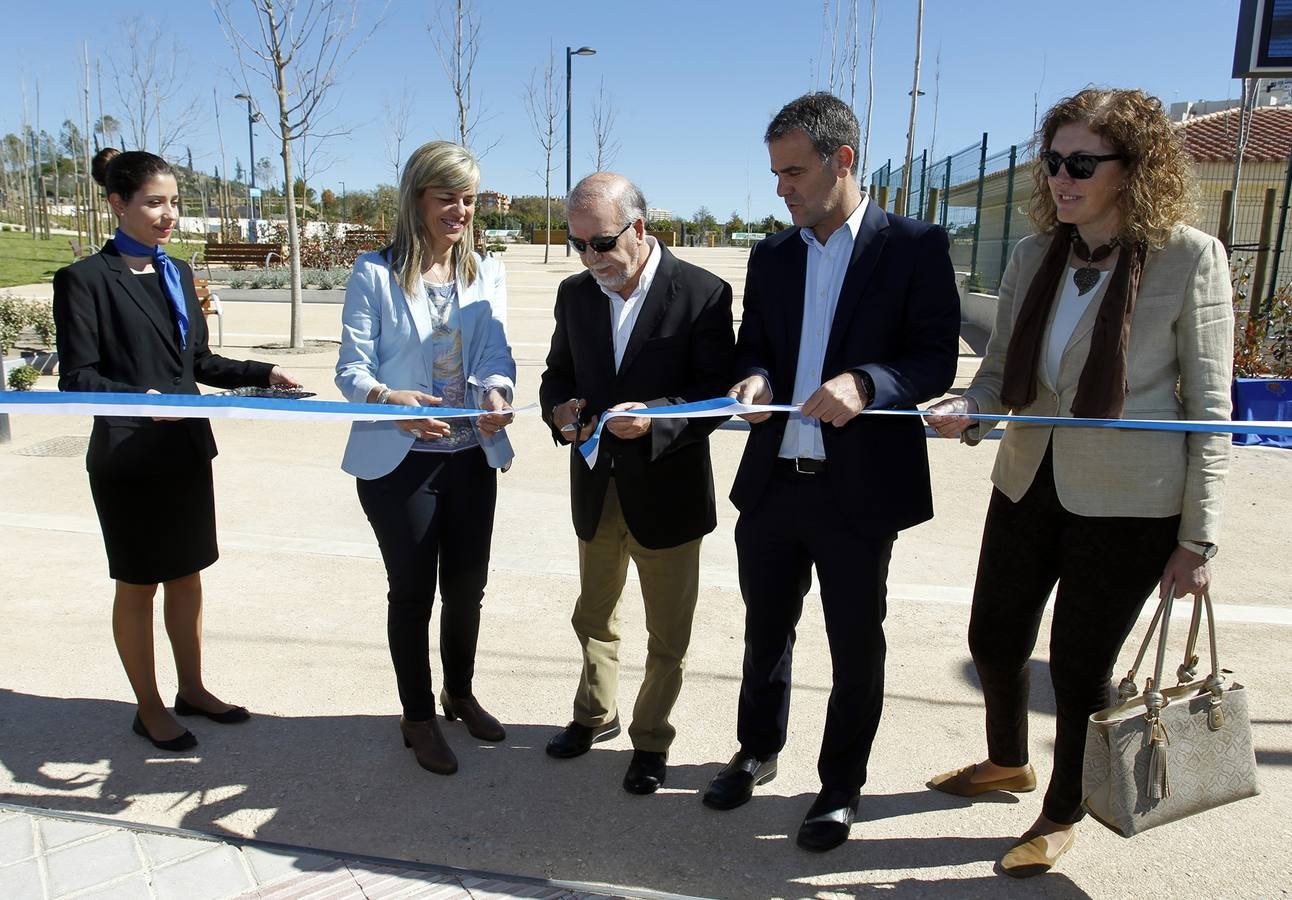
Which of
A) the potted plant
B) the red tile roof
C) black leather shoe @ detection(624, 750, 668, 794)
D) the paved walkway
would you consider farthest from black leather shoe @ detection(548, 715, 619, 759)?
the red tile roof

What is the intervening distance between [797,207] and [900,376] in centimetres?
56

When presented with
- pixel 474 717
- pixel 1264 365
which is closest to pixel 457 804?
pixel 474 717

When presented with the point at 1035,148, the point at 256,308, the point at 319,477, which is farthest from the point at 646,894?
the point at 256,308

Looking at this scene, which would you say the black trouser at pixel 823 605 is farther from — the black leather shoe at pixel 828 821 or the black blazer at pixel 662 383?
the black blazer at pixel 662 383

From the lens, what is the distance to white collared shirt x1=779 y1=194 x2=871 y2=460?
2762 millimetres

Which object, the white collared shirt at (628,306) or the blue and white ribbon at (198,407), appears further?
the white collared shirt at (628,306)

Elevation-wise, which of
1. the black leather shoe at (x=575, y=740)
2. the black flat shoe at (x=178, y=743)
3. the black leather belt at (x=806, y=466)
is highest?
the black leather belt at (x=806, y=466)

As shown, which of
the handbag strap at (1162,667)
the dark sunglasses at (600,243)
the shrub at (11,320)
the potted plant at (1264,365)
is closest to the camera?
the handbag strap at (1162,667)

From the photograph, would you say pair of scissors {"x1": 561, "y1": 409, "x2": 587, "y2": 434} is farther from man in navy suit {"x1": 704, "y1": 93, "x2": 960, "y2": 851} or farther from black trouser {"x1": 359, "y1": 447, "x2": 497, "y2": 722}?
man in navy suit {"x1": 704, "y1": 93, "x2": 960, "y2": 851}

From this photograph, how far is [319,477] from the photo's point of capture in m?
6.79

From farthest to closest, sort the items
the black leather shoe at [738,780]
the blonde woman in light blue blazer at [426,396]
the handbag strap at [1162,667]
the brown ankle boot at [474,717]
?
the brown ankle boot at [474,717] → the blonde woman in light blue blazer at [426,396] → the black leather shoe at [738,780] → the handbag strap at [1162,667]

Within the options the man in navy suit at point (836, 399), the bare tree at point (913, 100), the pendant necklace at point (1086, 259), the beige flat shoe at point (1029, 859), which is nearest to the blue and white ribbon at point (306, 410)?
the man in navy suit at point (836, 399)

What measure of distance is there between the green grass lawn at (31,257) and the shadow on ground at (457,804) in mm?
22146

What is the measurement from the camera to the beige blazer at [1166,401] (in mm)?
2371
